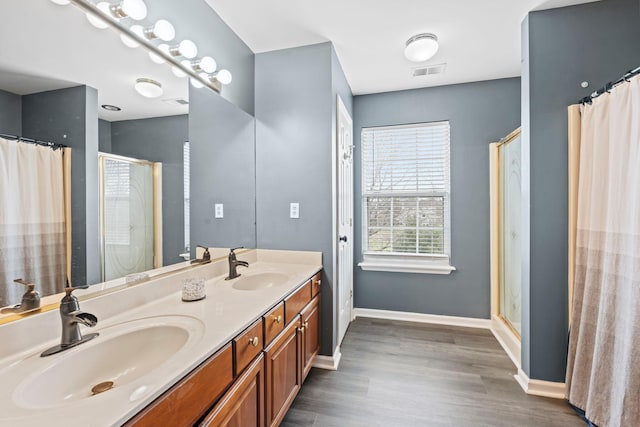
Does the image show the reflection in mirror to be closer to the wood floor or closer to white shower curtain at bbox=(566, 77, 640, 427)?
the wood floor

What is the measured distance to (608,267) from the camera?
1.50 metres

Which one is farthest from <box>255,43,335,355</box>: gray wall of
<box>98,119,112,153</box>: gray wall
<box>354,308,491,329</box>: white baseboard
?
<box>98,119,112,153</box>: gray wall

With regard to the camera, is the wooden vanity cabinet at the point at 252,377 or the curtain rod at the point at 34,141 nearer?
the wooden vanity cabinet at the point at 252,377

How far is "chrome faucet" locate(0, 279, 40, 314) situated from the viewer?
916 mm

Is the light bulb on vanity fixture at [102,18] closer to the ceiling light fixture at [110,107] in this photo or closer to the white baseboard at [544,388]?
the ceiling light fixture at [110,107]

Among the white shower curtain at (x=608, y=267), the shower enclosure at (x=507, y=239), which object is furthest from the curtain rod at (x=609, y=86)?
the shower enclosure at (x=507, y=239)

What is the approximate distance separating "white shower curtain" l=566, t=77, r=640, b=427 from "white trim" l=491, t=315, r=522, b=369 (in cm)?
51

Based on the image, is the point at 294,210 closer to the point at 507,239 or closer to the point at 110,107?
the point at 110,107

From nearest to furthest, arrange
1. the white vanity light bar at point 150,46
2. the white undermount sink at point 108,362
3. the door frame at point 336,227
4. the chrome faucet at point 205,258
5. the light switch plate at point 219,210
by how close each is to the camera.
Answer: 1. the white undermount sink at point 108,362
2. the white vanity light bar at point 150,46
3. the chrome faucet at point 205,258
4. the light switch plate at point 219,210
5. the door frame at point 336,227

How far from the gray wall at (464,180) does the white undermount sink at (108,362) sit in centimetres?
247

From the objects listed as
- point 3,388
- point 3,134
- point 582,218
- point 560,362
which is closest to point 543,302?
point 560,362

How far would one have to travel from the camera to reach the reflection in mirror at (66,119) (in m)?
0.91

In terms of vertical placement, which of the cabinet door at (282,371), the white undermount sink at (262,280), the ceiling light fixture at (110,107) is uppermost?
the ceiling light fixture at (110,107)

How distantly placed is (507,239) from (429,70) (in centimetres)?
176
